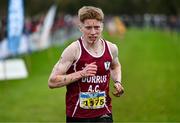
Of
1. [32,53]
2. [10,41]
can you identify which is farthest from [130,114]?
[32,53]

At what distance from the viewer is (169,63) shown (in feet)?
94.3

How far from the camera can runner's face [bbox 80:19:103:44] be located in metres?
6.11

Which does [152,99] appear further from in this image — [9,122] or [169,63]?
[169,63]

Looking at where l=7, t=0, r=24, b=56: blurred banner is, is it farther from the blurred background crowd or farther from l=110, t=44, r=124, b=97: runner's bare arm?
l=110, t=44, r=124, b=97: runner's bare arm

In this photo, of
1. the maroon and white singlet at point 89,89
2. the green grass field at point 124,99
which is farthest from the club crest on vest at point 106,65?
the green grass field at point 124,99

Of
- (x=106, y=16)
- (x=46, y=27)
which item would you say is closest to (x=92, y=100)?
(x=46, y=27)

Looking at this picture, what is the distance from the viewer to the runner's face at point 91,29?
6.11 metres

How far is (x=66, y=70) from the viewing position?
623 cm

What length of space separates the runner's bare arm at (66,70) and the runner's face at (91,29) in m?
0.16

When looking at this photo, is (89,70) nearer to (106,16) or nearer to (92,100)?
(92,100)

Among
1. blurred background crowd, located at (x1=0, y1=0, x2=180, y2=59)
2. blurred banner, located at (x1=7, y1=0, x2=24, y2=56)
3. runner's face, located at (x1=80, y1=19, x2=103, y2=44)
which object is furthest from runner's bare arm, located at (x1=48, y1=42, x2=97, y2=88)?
blurred background crowd, located at (x1=0, y1=0, x2=180, y2=59)

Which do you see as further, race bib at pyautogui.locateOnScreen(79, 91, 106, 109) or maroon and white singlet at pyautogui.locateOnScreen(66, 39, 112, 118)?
race bib at pyautogui.locateOnScreen(79, 91, 106, 109)

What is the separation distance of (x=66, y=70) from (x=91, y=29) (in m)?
0.50

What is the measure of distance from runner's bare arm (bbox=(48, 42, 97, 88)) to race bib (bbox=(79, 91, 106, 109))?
0.27 metres
